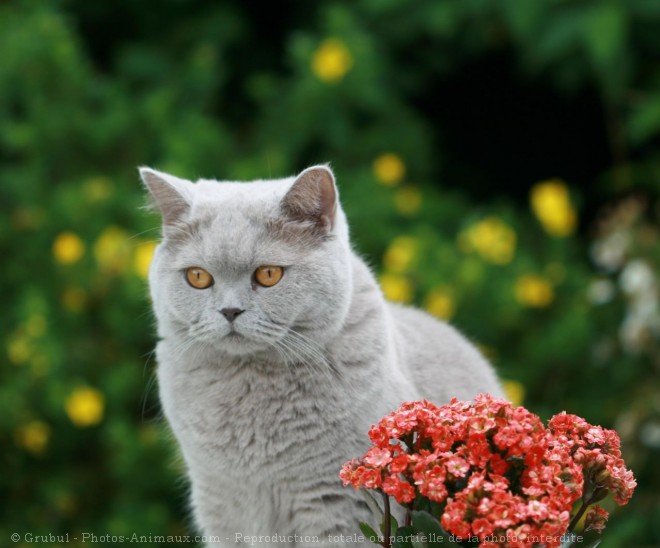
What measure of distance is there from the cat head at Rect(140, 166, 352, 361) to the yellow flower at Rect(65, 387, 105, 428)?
135 cm

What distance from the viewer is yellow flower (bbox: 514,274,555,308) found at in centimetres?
369

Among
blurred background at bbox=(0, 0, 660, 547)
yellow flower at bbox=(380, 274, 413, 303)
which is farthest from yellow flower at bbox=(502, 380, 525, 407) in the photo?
yellow flower at bbox=(380, 274, 413, 303)

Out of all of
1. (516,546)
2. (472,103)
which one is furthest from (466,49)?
(516,546)

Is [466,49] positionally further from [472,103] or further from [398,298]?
[398,298]

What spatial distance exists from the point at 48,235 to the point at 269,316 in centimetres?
211

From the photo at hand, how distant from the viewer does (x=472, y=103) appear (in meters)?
5.01

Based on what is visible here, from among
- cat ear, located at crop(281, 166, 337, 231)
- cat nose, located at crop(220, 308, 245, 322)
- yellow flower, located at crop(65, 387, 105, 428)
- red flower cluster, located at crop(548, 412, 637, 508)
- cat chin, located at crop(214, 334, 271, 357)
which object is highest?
cat ear, located at crop(281, 166, 337, 231)

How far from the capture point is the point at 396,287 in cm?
352

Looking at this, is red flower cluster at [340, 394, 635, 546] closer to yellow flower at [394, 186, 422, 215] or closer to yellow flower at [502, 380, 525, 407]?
yellow flower at [502, 380, 525, 407]

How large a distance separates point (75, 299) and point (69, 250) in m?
0.19

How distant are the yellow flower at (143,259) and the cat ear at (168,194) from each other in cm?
123

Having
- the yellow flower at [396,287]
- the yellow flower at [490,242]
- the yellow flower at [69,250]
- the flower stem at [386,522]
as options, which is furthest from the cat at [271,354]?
the yellow flower at [490,242]

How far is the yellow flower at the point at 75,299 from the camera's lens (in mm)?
3666

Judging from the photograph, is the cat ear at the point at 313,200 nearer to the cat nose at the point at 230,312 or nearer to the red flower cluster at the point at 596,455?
the cat nose at the point at 230,312
